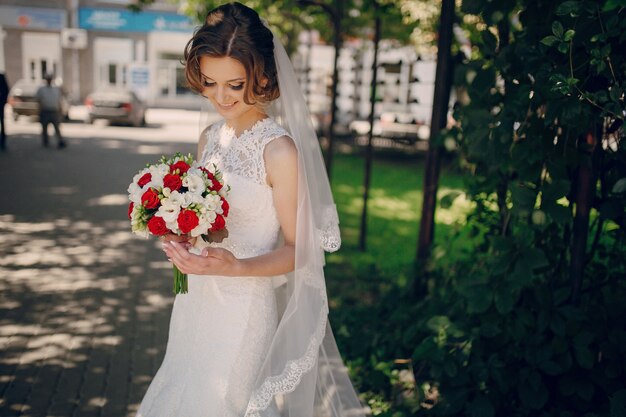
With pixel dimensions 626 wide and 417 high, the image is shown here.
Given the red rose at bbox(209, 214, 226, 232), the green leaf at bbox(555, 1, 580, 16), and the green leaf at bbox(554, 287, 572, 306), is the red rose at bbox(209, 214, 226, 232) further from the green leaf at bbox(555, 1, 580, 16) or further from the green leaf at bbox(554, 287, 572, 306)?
the green leaf at bbox(554, 287, 572, 306)

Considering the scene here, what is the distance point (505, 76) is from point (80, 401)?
311 centimetres

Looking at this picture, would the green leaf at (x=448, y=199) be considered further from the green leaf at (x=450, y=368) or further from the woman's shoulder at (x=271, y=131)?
the woman's shoulder at (x=271, y=131)

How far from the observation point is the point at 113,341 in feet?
15.4

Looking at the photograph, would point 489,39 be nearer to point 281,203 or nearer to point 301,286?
point 281,203

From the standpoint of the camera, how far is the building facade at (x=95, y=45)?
32750mm

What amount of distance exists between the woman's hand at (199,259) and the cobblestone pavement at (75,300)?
1864 mm

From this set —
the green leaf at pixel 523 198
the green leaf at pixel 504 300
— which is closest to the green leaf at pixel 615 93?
the green leaf at pixel 523 198

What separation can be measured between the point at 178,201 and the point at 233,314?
2.10ft

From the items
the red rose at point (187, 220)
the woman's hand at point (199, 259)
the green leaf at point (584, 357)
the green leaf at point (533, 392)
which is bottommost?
the green leaf at point (533, 392)

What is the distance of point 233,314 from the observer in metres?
2.60

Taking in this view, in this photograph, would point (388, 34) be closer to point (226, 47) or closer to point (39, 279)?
point (39, 279)

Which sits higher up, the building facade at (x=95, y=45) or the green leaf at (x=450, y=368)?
the building facade at (x=95, y=45)

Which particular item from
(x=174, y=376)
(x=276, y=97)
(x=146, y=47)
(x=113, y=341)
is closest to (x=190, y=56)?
(x=276, y=97)

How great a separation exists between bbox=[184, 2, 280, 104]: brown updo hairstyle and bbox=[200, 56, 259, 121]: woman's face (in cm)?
2
